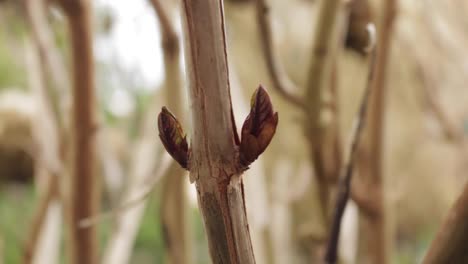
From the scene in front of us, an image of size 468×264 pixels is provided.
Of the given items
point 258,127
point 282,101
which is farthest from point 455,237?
point 282,101

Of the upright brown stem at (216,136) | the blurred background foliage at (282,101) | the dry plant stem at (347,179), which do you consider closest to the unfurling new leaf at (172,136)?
the upright brown stem at (216,136)

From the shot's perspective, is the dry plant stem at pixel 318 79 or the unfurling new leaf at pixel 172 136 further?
the dry plant stem at pixel 318 79

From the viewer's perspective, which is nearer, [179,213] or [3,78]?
[179,213]

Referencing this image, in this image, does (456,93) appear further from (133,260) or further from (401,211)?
(133,260)

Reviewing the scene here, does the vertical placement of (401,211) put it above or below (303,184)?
below

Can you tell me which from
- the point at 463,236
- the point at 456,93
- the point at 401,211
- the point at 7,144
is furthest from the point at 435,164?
the point at 463,236

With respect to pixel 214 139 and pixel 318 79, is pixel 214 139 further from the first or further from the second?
pixel 318 79

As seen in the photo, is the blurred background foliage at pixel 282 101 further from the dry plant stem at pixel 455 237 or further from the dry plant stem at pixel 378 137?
the dry plant stem at pixel 455 237
